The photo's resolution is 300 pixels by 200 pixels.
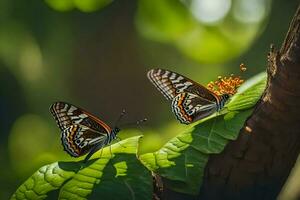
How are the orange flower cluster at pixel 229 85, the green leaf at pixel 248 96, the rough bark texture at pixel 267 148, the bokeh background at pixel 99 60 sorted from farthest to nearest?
1. the bokeh background at pixel 99 60
2. the orange flower cluster at pixel 229 85
3. the green leaf at pixel 248 96
4. the rough bark texture at pixel 267 148

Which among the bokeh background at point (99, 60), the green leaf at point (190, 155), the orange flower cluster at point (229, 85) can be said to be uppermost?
the orange flower cluster at point (229, 85)

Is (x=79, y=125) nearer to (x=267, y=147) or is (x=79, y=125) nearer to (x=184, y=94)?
(x=184, y=94)

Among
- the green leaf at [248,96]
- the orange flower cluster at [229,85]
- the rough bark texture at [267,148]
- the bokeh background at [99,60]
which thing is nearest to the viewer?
the rough bark texture at [267,148]

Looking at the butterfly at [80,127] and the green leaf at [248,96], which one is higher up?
the green leaf at [248,96]

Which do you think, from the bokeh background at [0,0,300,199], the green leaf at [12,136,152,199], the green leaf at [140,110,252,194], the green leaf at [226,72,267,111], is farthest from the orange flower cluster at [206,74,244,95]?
the bokeh background at [0,0,300,199]

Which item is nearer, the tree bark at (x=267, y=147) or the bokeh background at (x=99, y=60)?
the tree bark at (x=267, y=147)

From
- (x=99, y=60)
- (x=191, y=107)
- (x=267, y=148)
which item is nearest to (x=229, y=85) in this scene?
(x=191, y=107)

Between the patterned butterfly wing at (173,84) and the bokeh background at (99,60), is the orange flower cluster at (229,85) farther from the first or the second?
the bokeh background at (99,60)

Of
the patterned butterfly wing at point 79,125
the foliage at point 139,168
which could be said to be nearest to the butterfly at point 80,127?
the patterned butterfly wing at point 79,125

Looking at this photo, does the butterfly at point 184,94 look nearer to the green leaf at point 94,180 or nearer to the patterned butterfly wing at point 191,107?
the patterned butterfly wing at point 191,107
